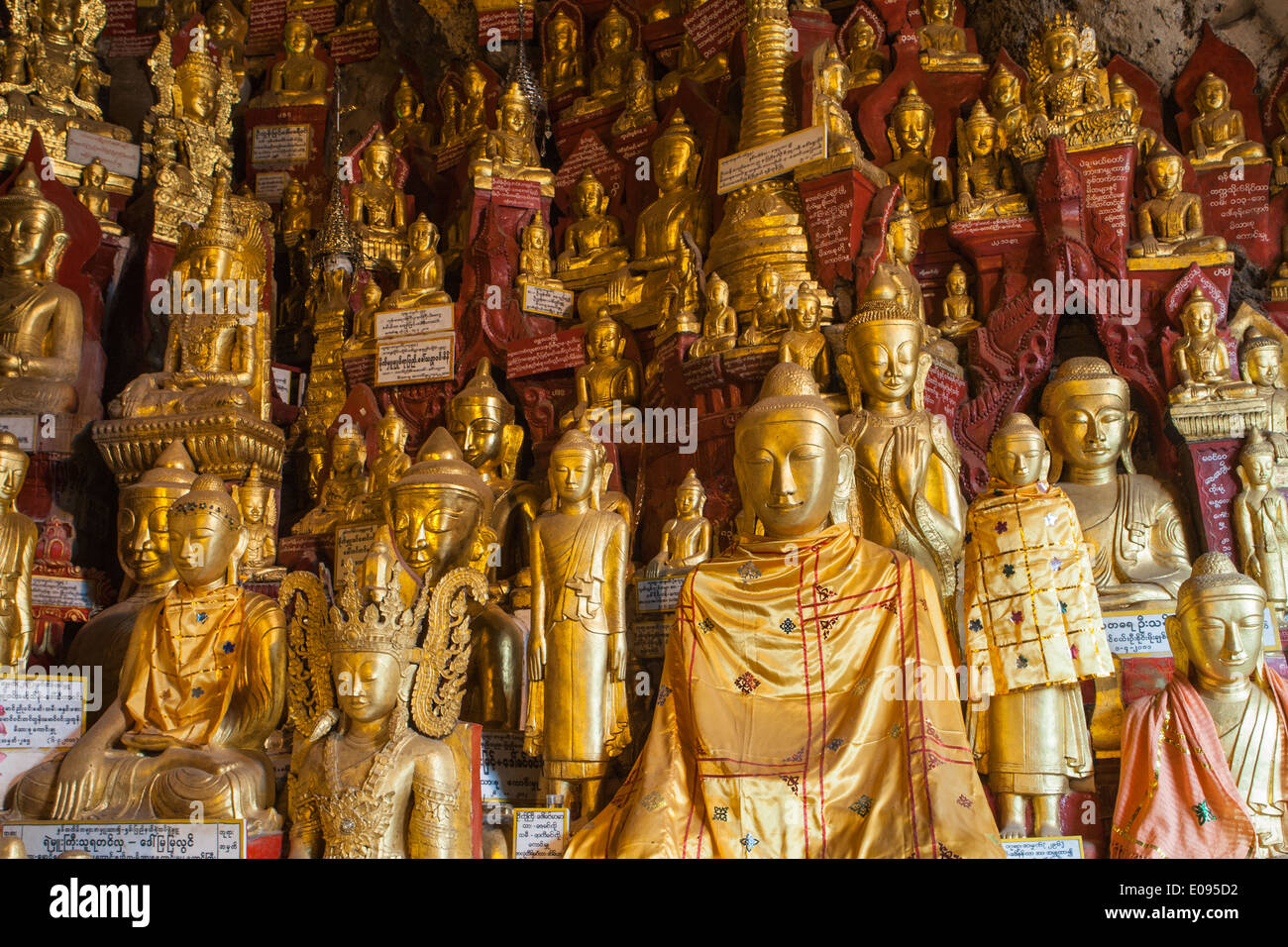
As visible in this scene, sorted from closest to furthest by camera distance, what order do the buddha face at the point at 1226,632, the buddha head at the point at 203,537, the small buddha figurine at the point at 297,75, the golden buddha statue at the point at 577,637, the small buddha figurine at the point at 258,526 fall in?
the buddha face at the point at 1226,632, the golden buddha statue at the point at 577,637, the buddha head at the point at 203,537, the small buddha figurine at the point at 258,526, the small buddha figurine at the point at 297,75

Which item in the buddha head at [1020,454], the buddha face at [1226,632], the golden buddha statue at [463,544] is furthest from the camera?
the golden buddha statue at [463,544]

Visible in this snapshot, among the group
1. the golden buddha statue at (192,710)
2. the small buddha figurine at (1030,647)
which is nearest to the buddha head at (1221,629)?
the small buddha figurine at (1030,647)

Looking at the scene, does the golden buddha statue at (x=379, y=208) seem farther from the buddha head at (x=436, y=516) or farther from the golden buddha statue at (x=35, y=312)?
the buddha head at (x=436, y=516)

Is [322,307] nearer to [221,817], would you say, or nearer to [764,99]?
[764,99]

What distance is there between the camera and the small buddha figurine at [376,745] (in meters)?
5.12

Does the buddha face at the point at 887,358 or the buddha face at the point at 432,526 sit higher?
the buddha face at the point at 887,358

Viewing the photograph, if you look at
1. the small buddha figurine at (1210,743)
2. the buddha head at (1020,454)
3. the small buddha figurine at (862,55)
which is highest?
the small buddha figurine at (862,55)

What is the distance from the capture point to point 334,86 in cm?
1184

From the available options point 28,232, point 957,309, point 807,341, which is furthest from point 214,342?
point 957,309

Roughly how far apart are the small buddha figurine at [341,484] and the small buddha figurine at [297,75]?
4.39 meters

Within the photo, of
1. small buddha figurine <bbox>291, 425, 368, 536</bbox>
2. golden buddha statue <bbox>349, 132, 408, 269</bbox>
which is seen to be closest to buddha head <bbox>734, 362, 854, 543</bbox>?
small buddha figurine <bbox>291, 425, 368, 536</bbox>

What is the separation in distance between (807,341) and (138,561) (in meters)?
4.03

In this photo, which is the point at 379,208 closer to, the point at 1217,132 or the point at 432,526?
the point at 432,526

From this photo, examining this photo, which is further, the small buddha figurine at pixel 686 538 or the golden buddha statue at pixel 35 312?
the golden buddha statue at pixel 35 312
